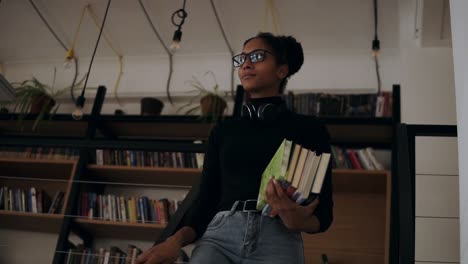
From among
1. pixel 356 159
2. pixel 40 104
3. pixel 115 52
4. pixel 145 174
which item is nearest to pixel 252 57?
pixel 356 159

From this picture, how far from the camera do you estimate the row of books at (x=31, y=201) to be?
404 cm

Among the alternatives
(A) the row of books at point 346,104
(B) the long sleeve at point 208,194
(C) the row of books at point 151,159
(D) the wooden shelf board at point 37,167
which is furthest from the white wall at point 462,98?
(D) the wooden shelf board at point 37,167

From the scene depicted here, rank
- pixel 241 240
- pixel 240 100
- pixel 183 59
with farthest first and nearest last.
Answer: pixel 183 59, pixel 240 100, pixel 241 240

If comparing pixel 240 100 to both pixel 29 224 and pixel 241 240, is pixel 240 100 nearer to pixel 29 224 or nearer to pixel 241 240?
pixel 29 224

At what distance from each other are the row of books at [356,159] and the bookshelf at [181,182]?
8 centimetres

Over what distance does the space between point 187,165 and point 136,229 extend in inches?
22.1

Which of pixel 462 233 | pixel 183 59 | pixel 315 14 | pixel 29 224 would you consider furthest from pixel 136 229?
pixel 462 233

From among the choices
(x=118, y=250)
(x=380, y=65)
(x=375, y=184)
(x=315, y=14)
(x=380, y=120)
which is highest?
(x=315, y=14)

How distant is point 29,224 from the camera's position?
418cm

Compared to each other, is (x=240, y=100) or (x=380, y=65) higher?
(x=380, y=65)

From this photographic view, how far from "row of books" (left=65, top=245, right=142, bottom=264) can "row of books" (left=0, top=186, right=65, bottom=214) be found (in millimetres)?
396

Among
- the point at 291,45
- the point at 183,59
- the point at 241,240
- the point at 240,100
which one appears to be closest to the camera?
the point at 241,240

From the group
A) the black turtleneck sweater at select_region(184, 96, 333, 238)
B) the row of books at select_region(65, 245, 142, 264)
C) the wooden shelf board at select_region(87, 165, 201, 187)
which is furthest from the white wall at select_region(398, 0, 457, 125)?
the black turtleneck sweater at select_region(184, 96, 333, 238)

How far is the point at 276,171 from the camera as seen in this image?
4.31 ft
